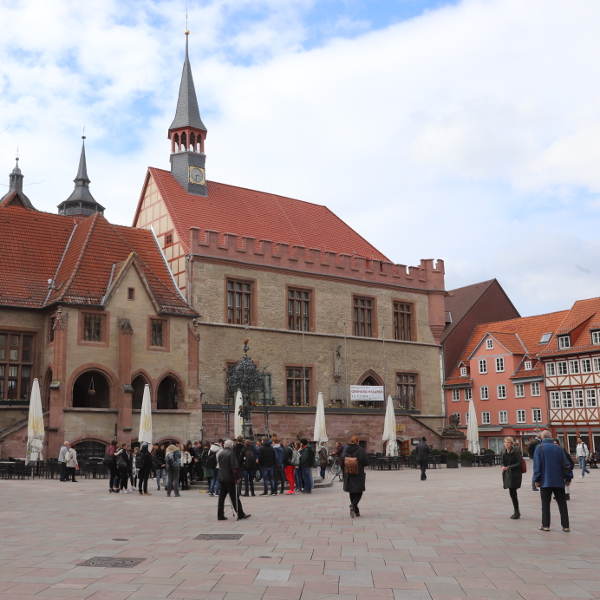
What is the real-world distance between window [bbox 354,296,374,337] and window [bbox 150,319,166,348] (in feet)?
43.2

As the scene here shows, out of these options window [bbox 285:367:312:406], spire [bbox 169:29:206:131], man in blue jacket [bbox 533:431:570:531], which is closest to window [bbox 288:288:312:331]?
window [bbox 285:367:312:406]

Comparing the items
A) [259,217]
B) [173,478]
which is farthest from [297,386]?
[173,478]

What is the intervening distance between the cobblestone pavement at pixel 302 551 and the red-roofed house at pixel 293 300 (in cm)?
2042

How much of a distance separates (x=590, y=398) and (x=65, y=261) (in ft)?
108

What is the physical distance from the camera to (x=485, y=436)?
5375cm

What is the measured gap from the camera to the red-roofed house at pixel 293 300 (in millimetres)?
38406

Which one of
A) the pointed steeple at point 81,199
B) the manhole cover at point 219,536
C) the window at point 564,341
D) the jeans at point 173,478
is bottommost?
the manhole cover at point 219,536

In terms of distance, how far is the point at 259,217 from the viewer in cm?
4606

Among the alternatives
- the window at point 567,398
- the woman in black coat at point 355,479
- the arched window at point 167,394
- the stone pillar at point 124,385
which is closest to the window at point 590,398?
the window at point 567,398

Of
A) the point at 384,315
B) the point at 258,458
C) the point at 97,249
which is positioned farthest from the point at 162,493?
the point at 384,315

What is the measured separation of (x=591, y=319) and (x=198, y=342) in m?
27.7

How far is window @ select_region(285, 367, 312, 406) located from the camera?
1597 inches

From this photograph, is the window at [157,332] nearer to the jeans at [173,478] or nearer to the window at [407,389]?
the jeans at [173,478]

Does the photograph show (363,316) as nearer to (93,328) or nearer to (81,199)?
(93,328)
